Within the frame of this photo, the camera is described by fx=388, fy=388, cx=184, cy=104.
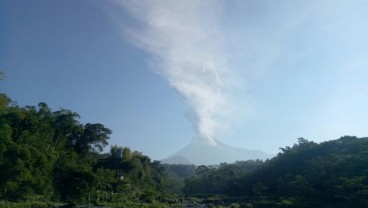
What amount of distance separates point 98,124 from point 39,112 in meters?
10.5

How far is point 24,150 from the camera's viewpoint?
27.5m

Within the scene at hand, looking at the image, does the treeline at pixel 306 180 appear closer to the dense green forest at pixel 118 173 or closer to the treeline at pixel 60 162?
the dense green forest at pixel 118 173

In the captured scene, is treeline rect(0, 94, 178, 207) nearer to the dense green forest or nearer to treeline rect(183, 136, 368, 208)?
the dense green forest

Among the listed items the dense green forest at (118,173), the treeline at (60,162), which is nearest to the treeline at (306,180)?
the dense green forest at (118,173)

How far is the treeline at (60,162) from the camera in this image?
27594 mm

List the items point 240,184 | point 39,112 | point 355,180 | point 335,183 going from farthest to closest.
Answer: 1. point 240,184
2. point 39,112
3. point 335,183
4. point 355,180

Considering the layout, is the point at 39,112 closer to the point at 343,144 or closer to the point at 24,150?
the point at 24,150

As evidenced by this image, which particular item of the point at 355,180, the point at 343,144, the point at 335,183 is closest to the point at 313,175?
the point at 335,183

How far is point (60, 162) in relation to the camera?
35.2 metres

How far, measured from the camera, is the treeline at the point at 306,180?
3075 centimetres

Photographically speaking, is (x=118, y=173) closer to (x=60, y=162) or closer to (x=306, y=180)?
(x=60, y=162)

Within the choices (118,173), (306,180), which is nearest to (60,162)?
(118,173)

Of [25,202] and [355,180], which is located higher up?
[355,180]

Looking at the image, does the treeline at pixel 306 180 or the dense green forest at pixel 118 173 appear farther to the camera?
the treeline at pixel 306 180
